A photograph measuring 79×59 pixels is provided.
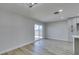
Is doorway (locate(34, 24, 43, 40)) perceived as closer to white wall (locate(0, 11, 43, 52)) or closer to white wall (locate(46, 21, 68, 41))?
white wall (locate(46, 21, 68, 41))

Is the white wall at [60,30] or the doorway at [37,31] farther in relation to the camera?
the doorway at [37,31]

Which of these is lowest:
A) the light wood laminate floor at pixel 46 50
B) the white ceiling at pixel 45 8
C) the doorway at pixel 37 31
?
the light wood laminate floor at pixel 46 50

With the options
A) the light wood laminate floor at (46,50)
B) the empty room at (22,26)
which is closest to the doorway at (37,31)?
the empty room at (22,26)

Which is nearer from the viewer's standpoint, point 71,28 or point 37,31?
point 71,28

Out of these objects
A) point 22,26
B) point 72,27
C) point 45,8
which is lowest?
point 72,27

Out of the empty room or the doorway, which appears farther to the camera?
the doorway

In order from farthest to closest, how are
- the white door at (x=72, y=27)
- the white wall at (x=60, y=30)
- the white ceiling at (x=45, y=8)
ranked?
the white wall at (x=60, y=30)
the white door at (x=72, y=27)
the white ceiling at (x=45, y=8)

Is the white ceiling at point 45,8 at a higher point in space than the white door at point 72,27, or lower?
higher

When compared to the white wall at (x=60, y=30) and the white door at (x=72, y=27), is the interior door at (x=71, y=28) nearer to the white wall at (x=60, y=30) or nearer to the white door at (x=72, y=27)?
the white door at (x=72, y=27)

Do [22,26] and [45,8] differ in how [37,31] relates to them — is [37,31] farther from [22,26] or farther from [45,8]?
[45,8]

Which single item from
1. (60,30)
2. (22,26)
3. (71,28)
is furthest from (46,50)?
(60,30)

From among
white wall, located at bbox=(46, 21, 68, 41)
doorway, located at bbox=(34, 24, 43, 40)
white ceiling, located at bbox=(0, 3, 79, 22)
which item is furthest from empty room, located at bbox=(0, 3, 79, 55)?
doorway, located at bbox=(34, 24, 43, 40)

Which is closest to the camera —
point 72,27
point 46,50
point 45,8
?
point 45,8

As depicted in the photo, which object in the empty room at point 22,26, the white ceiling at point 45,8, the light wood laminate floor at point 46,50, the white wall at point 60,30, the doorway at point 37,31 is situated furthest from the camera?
the doorway at point 37,31
